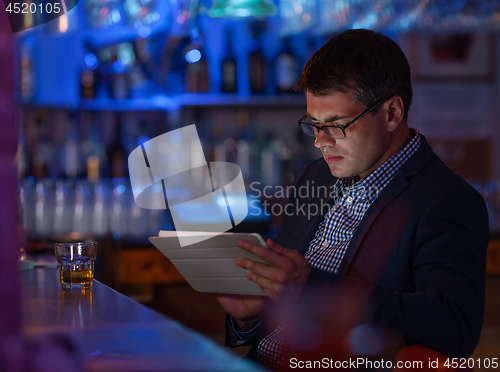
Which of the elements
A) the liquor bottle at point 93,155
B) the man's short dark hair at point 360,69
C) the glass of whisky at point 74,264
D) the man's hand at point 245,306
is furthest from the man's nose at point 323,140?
the liquor bottle at point 93,155

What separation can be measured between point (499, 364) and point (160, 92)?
2253 mm

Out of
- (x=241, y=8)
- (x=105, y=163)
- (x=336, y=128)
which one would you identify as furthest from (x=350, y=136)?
(x=105, y=163)

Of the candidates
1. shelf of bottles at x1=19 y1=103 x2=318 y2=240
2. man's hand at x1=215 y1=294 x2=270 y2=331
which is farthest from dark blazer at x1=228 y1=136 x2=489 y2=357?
shelf of bottles at x1=19 y1=103 x2=318 y2=240

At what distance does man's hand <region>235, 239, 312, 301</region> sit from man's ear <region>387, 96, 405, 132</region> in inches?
20.3

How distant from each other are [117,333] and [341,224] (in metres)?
0.83

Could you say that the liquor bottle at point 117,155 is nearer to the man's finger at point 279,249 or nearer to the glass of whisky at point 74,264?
the glass of whisky at point 74,264

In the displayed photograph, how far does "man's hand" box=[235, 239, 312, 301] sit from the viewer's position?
39.2 inches

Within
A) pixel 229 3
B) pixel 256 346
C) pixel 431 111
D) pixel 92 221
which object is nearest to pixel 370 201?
pixel 256 346

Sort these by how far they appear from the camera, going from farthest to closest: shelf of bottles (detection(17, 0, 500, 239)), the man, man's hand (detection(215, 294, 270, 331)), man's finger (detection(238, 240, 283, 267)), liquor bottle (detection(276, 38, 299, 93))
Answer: liquor bottle (detection(276, 38, 299, 93)) → shelf of bottles (detection(17, 0, 500, 239)) → man's hand (detection(215, 294, 270, 331)) → the man → man's finger (detection(238, 240, 283, 267))

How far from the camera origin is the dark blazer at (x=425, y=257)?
1047 mm

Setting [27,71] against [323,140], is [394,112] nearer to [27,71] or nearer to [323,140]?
[323,140]

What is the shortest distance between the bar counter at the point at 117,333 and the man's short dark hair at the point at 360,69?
697 millimetres

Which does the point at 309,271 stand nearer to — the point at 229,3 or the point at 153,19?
the point at 229,3

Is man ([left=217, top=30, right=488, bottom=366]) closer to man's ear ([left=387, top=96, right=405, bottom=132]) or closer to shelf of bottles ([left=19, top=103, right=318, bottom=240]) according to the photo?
man's ear ([left=387, top=96, right=405, bottom=132])
